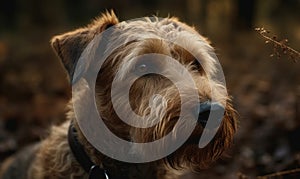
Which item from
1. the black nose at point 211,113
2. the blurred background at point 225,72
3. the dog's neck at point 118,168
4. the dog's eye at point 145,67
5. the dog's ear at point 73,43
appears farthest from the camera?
the blurred background at point 225,72

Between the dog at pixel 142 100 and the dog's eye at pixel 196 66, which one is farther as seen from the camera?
the dog's eye at pixel 196 66

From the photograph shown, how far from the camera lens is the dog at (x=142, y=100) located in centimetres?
452

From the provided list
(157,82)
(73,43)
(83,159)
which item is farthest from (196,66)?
(83,159)

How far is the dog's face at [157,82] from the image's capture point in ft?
14.6

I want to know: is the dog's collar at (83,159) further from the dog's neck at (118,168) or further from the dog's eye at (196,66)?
the dog's eye at (196,66)

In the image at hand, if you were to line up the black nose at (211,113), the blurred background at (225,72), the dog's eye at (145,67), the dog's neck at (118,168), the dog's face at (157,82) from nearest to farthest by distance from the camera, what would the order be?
the black nose at (211,113) → the dog's face at (157,82) → the dog's eye at (145,67) → the dog's neck at (118,168) → the blurred background at (225,72)

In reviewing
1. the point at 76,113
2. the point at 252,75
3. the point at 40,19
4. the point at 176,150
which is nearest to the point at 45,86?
the point at 252,75

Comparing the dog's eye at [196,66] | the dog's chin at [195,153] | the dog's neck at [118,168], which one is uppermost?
the dog's eye at [196,66]

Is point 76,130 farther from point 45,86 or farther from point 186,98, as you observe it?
point 45,86

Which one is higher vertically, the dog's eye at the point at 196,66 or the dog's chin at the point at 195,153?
the dog's eye at the point at 196,66

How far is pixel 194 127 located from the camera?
169 inches

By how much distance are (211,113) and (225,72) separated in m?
6.72

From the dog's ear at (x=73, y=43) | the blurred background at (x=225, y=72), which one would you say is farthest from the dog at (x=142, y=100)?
the blurred background at (x=225, y=72)

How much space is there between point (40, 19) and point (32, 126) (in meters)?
11.1
